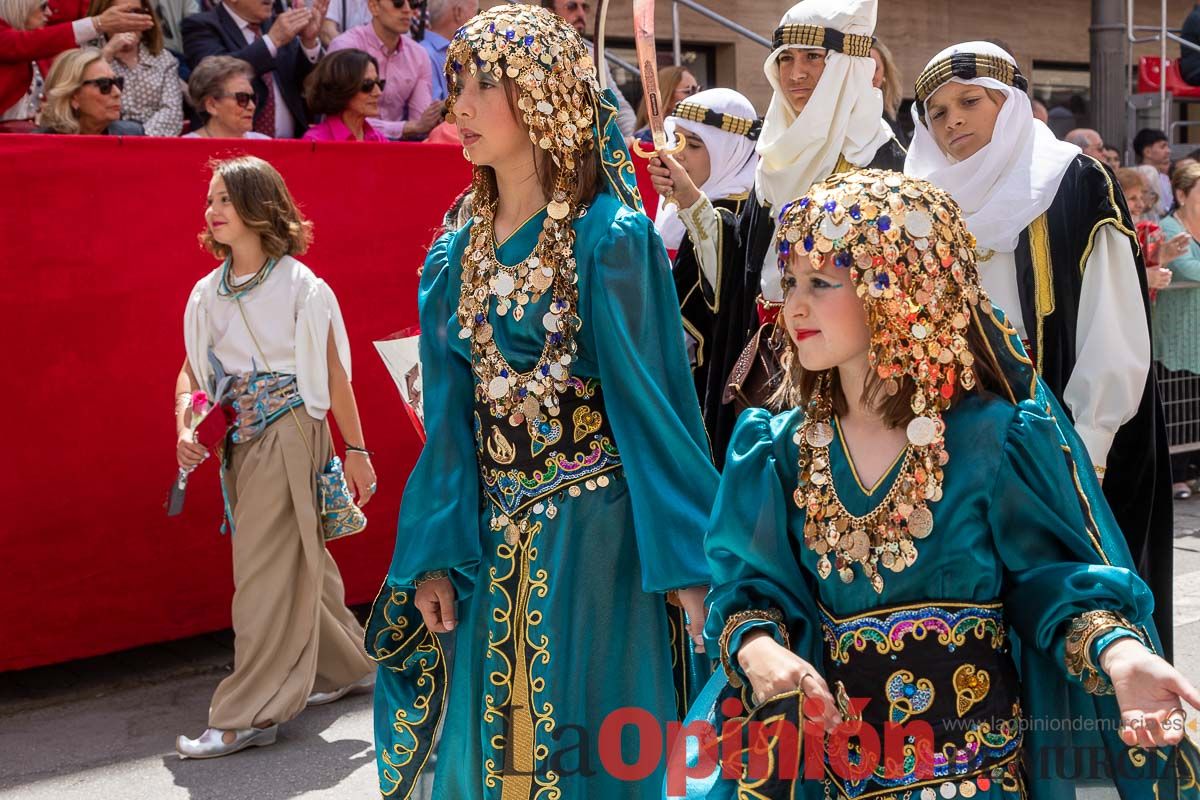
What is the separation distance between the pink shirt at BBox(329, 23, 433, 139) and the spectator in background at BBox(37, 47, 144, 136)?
5.44ft

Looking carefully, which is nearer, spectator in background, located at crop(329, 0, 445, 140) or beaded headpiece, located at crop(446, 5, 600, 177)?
beaded headpiece, located at crop(446, 5, 600, 177)

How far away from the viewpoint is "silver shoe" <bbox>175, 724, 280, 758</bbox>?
4.83m

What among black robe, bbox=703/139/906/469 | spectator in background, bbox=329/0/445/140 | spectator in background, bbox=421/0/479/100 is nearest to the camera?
black robe, bbox=703/139/906/469

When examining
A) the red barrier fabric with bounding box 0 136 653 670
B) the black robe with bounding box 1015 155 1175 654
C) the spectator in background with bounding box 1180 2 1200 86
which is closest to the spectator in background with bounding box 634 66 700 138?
the red barrier fabric with bounding box 0 136 653 670

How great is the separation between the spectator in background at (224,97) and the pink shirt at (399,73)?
1.24 m

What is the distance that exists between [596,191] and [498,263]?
0.27 metres

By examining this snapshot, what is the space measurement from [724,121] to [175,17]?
3.09 m

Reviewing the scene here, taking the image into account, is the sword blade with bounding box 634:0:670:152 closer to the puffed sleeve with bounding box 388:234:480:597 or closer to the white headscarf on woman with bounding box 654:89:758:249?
the puffed sleeve with bounding box 388:234:480:597

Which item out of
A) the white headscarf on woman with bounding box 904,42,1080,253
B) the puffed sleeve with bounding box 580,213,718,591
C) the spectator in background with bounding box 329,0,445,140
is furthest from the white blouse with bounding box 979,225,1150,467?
the spectator in background with bounding box 329,0,445,140

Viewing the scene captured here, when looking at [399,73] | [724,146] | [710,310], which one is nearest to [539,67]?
[710,310]

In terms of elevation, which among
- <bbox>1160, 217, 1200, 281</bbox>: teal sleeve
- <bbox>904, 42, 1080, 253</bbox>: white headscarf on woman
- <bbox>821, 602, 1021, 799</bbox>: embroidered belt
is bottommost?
<bbox>821, 602, 1021, 799</bbox>: embroidered belt

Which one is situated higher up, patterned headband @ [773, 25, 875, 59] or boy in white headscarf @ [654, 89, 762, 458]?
patterned headband @ [773, 25, 875, 59]

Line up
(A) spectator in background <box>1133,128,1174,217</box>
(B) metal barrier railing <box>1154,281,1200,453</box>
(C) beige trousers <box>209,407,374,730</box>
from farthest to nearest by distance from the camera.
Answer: (A) spectator in background <box>1133,128,1174,217</box> < (B) metal barrier railing <box>1154,281,1200,453</box> < (C) beige trousers <box>209,407,374,730</box>

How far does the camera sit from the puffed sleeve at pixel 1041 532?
2.31 metres
